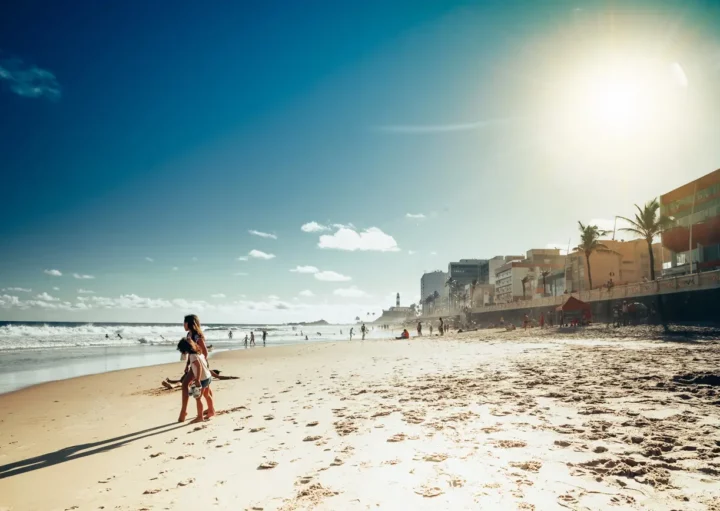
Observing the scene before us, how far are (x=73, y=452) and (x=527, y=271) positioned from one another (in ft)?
385

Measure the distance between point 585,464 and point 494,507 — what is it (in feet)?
5.15

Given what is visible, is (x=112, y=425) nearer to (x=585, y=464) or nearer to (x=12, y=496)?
(x=12, y=496)

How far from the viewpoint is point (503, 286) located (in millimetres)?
119938

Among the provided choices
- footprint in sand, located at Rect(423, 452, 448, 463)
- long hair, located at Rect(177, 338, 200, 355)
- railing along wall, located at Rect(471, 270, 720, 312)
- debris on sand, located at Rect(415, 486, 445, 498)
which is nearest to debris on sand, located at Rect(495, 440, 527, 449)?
footprint in sand, located at Rect(423, 452, 448, 463)

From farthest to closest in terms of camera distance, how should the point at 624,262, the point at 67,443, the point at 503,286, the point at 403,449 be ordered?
the point at 503,286, the point at 624,262, the point at 67,443, the point at 403,449

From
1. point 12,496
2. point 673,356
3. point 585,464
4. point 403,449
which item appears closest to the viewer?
point 585,464

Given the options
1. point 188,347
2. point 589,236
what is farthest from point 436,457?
point 589,236

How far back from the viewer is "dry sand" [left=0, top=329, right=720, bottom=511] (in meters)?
3.90

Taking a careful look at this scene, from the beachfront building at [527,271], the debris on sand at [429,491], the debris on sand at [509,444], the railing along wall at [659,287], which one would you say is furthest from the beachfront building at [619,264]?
the debris on sand at [429,491]

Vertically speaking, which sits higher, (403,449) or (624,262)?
(624,262)

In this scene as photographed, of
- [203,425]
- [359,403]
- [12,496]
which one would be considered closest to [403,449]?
[359,403]

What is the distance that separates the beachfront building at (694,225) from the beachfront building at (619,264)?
72.0 ft

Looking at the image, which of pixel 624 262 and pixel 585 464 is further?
pixel 624 262

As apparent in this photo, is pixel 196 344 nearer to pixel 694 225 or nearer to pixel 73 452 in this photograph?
pixel 73 452
